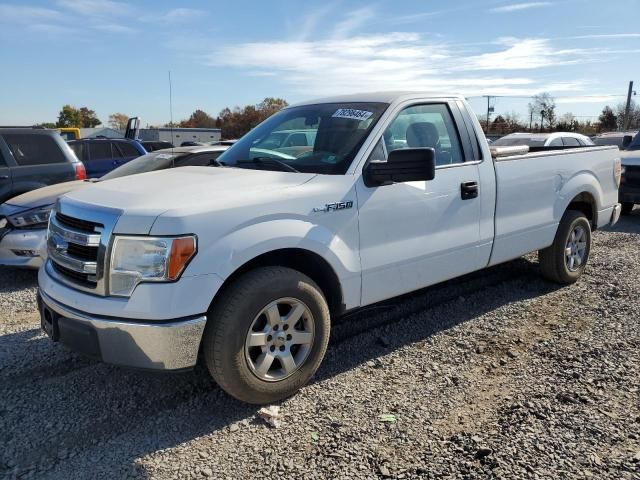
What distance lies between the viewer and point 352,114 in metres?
4.12

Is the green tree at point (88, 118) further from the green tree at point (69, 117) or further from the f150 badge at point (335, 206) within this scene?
the f150 badge at point (335, 206)

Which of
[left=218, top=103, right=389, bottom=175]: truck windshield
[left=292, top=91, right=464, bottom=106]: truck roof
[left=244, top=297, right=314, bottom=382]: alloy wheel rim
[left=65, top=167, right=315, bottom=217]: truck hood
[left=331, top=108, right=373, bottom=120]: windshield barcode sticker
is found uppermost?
[left=292, top=91, right=464, bottom=106]: truck roof

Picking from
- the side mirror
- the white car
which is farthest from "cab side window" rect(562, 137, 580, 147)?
the side mirror

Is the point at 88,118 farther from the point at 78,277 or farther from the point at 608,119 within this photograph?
the point at 78,277

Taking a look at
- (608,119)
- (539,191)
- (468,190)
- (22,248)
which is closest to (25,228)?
(22,248)

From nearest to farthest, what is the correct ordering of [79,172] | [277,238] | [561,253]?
[277,238], [561,253], [79,172]

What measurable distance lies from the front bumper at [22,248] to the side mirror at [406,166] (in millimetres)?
4239

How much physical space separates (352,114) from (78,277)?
7.33 feet

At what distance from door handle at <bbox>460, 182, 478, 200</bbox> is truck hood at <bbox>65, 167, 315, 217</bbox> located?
1377 millimetres

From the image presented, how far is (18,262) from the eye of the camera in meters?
6.05

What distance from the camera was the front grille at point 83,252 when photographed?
121 inches

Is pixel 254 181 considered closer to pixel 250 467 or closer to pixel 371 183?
pixel 371 183

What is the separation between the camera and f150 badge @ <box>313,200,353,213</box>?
348 centimetres

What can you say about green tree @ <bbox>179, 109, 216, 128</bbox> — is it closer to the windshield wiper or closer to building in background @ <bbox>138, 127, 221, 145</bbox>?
building in background @ <bbox>138, 127, 221, 145</bbox>
